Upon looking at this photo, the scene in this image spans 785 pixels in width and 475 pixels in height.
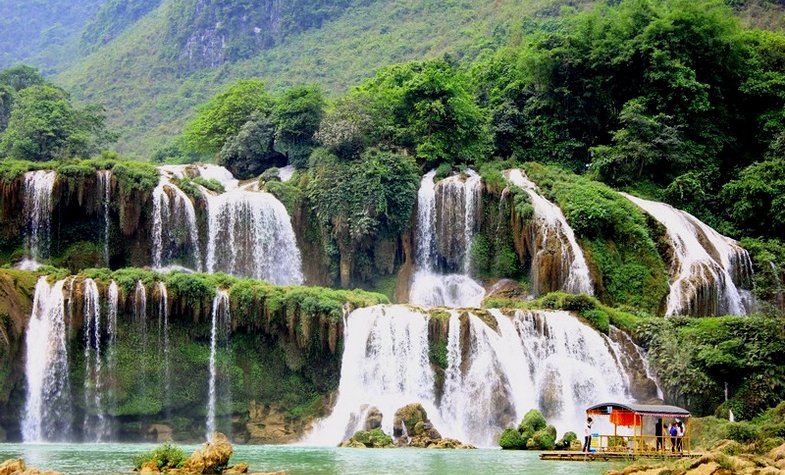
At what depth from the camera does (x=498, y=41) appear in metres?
88.4

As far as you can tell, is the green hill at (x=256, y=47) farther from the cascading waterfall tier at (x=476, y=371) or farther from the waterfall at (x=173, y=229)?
the cascading waterfall tier at (x=476, y=371)

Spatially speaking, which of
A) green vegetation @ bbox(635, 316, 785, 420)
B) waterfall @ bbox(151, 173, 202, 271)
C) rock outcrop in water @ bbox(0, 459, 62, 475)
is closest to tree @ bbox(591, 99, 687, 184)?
green vegetation @ bbox(635, 316, 785, 420)

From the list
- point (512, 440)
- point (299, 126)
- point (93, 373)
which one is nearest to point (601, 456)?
point (512, 440)

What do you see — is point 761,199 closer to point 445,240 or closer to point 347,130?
point 445,240

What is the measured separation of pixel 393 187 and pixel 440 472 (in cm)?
2858

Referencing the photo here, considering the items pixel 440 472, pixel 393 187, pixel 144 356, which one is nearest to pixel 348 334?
pixel 144 356

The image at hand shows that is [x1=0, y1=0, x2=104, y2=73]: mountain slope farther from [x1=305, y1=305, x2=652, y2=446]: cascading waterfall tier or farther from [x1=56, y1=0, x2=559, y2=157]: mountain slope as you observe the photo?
[x1=305, y1=305, x2=652, y2=446]: cascading waterfall tier

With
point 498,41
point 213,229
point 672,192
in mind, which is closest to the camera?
point 213,229

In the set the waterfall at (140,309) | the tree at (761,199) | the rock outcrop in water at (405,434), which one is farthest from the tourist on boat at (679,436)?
the tree at (761,199)

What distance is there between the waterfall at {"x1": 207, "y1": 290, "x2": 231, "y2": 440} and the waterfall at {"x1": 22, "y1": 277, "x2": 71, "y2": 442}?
17.0 ft

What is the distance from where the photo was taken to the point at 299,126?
5638 cm

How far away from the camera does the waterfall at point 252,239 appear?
4881 cm

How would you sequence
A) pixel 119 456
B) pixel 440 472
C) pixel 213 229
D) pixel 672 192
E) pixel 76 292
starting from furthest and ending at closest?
1. pixel 672 192
2. pixel 213 229
3. pixel 76 292
4. pixel 119 456
5. pixel 440 472

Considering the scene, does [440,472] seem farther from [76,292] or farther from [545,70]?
[545,70]
